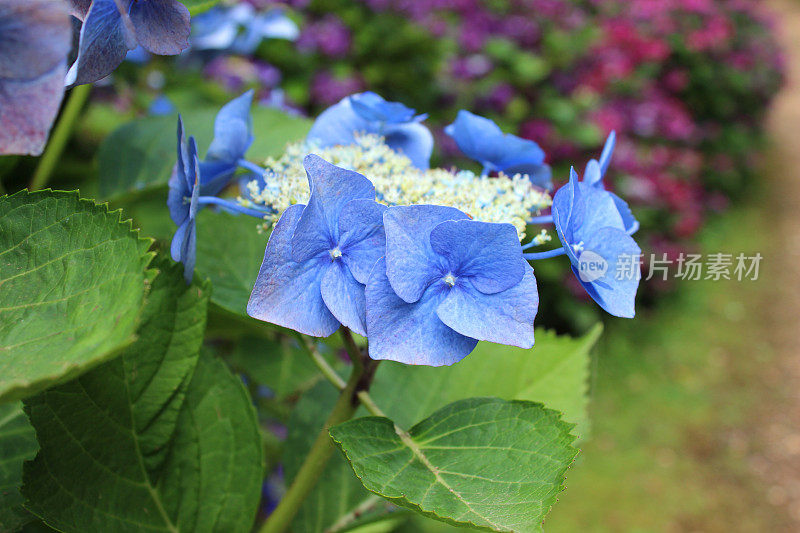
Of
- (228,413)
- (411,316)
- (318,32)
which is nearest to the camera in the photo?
(411,316)

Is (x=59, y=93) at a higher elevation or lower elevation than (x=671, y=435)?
higher

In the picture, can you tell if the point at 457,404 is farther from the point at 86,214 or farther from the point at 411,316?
the point at 86,214

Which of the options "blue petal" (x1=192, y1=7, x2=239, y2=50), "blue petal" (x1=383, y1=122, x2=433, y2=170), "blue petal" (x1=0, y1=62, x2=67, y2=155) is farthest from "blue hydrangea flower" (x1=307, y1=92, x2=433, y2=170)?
"blue petal" (x1=192, y1=7, x2=239, y2=50)

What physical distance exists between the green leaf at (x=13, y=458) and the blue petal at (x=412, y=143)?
0.48 meters

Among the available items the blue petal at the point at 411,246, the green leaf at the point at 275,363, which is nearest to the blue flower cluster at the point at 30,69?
the blue petal at the point at 411,246

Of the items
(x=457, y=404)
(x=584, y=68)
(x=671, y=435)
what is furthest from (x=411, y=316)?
(x=584, y=68)

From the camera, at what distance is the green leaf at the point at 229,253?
0.70 metres

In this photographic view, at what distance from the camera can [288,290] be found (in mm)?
512

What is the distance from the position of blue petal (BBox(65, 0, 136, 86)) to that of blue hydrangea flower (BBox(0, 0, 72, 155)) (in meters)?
0.07

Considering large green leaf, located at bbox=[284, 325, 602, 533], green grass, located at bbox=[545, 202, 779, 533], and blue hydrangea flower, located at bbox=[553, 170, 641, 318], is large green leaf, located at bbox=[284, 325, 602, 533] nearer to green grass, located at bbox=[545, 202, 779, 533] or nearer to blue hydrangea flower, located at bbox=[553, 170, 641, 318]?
blue hydrangea flower, located at bbox=[553, 170, 641, 318]

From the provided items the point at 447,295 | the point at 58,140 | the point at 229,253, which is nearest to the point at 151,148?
the point at 58,140

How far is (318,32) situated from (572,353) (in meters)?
2.26

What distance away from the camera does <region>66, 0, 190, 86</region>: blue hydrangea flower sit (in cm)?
48

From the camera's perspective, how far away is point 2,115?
39 centimetres
